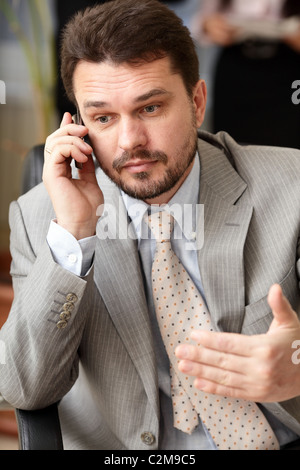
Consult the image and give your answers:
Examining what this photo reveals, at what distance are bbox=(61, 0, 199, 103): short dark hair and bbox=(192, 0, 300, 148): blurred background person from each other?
1.86 metres

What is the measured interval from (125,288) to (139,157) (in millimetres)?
286

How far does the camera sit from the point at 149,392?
53.4 inches

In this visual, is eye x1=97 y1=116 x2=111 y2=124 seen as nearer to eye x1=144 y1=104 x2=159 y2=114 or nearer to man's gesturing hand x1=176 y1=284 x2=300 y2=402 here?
eye x1=144 y1=104 x2=159 y2=114

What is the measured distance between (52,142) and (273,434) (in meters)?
0.79

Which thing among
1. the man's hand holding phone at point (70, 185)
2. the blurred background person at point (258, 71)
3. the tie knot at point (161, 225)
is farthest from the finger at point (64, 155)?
the blurred background person at point (258, 71)

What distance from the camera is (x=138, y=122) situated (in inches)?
51.3

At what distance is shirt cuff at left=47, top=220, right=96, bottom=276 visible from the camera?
4.29ft

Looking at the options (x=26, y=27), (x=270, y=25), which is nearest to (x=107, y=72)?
(x=270, y=25)

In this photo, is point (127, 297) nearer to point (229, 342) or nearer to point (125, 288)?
point (125, 288)

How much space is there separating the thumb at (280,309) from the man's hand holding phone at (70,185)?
0.43 metres

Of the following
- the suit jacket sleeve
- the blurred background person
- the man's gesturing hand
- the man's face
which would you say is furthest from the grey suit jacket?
the blurred background person

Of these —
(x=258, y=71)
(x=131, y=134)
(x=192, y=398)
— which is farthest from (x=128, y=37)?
(x=258, y=71)
